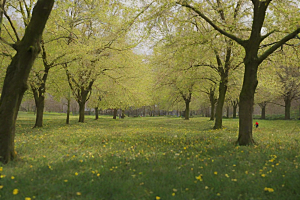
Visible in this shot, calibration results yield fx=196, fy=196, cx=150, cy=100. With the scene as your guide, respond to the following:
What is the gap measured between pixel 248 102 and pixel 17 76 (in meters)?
8.65

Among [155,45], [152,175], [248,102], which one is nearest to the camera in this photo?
[152,175]

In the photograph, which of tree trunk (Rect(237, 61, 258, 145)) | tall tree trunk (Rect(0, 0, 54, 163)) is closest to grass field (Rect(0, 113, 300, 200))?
tall tree trunk (Rect(0, 0, 54, 163))

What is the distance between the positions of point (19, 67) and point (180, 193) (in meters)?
5.76

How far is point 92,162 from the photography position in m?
6.04

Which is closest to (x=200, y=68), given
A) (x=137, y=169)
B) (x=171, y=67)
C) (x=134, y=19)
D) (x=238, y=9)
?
(x=171, y=67)

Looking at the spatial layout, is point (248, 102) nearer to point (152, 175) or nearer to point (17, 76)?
point (152, 175)

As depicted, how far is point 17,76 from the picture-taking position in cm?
595

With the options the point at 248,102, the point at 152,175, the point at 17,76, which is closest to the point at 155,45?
the point at 248,102

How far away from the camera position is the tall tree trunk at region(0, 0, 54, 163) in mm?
5809

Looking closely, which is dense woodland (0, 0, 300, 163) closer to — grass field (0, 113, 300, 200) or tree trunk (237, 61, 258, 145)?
tree trunk (237, 61, 258, 145)

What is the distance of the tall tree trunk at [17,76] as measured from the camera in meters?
5.81

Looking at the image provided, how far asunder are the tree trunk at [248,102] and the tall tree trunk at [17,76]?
25.8 ft

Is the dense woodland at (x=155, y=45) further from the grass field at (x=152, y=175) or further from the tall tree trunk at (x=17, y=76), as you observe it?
the grass field at (x=152, y=175)

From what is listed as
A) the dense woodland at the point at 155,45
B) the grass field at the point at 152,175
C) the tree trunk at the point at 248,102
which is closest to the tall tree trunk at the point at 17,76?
the dense woodland at the point at 155,45
